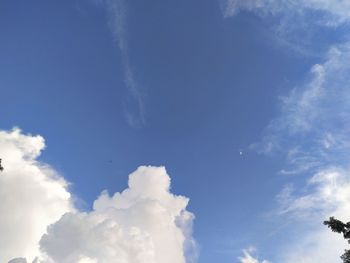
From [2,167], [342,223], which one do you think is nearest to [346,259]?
[342,223]

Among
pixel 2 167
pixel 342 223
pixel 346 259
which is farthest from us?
pixel 346 259

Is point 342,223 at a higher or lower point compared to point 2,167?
lower

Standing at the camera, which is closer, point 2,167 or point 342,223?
point 2,167

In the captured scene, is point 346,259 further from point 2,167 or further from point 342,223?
point 2,167

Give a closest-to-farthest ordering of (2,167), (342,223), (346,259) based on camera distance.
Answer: (2,167) → (342,223) → (346,259)

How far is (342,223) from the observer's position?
39656 mm

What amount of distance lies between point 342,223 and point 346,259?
Result: 12.5 meters

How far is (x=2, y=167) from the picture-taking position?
1467 inches

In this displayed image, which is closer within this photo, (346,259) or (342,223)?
(342,223)

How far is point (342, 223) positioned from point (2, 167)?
122ft

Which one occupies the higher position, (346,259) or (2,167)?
(2,167)

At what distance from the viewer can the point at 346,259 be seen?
1916 inches

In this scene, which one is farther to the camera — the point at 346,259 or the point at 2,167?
the point at 346,259
